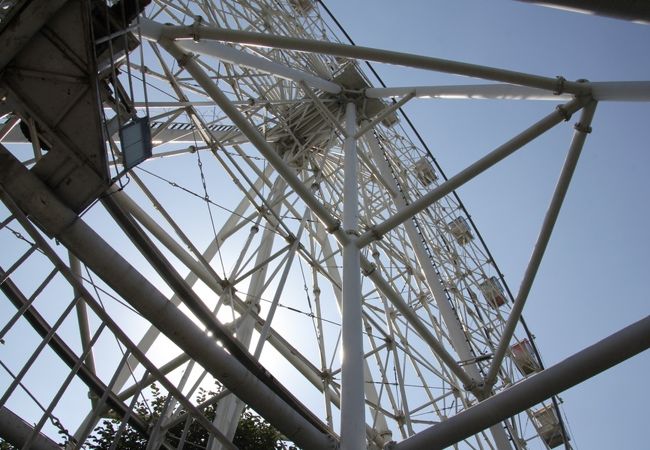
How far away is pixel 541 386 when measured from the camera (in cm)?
469

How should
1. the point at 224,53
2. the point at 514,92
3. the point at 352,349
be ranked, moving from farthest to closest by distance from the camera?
1. the point at 224,53
2. the point at 514,92
3. the point at 352,349

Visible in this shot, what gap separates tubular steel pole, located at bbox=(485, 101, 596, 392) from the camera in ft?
20.3

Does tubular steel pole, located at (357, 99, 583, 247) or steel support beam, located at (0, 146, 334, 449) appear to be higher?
tubular steel pole, located at (357, 99, 583, 247)

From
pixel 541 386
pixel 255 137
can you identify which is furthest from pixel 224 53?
pixel 541 386

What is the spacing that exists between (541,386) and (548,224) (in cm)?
242

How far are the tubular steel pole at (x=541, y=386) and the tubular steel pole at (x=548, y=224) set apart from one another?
67.2 inches

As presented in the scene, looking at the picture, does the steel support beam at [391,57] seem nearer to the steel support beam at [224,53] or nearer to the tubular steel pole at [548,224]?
the steel support beam at [224,53]

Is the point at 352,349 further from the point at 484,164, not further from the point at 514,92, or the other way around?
the point at 514,92

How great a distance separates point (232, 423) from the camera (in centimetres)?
737

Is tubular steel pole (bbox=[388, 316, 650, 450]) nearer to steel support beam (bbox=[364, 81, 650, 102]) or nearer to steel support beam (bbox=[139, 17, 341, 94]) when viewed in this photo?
steel support beam (bbox=[364, 81, 650, 102])

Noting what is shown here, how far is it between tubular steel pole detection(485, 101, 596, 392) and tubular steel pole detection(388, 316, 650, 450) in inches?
67.2

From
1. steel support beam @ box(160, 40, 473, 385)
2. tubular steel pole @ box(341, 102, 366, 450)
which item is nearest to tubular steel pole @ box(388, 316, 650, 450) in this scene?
tubular steel pole @ box(341, 102, 366, 450)

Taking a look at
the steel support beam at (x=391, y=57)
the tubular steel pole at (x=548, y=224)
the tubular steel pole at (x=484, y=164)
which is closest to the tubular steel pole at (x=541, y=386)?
the tubular steel pole at (x=548, y=224)

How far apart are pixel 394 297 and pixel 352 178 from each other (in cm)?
220
